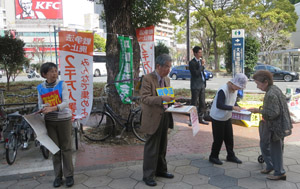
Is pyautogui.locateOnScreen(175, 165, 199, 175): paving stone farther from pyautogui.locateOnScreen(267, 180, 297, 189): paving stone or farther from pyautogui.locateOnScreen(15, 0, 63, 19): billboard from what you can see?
pyautogui.locateOnScreen(15, 0, 63, 19): billboard

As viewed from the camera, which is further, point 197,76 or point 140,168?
point 197,76

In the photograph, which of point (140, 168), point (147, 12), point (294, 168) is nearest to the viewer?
point (294, 168)

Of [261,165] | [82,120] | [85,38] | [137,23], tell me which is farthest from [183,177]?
[137,23]

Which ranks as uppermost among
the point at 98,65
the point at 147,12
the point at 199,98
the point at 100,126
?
the point at 147,12

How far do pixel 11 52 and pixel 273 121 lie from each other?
1059 cm

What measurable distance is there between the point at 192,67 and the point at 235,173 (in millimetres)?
3130

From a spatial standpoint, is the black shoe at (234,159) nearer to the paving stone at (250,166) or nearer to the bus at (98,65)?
the paving stone at (250,166)

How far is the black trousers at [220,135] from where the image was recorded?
386 centimetres

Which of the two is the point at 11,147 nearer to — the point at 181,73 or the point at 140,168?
the point at 140,168

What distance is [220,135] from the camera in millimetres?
3895

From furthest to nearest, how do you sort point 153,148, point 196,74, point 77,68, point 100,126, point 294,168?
point 196,74 → point 100,126 → point 77,68 → point 294,168 → point 153,148

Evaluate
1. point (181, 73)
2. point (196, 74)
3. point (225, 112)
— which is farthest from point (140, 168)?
point (181, 73)

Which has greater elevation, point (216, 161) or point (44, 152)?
point (44, 152)

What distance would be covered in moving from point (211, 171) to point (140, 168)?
1090 mm
